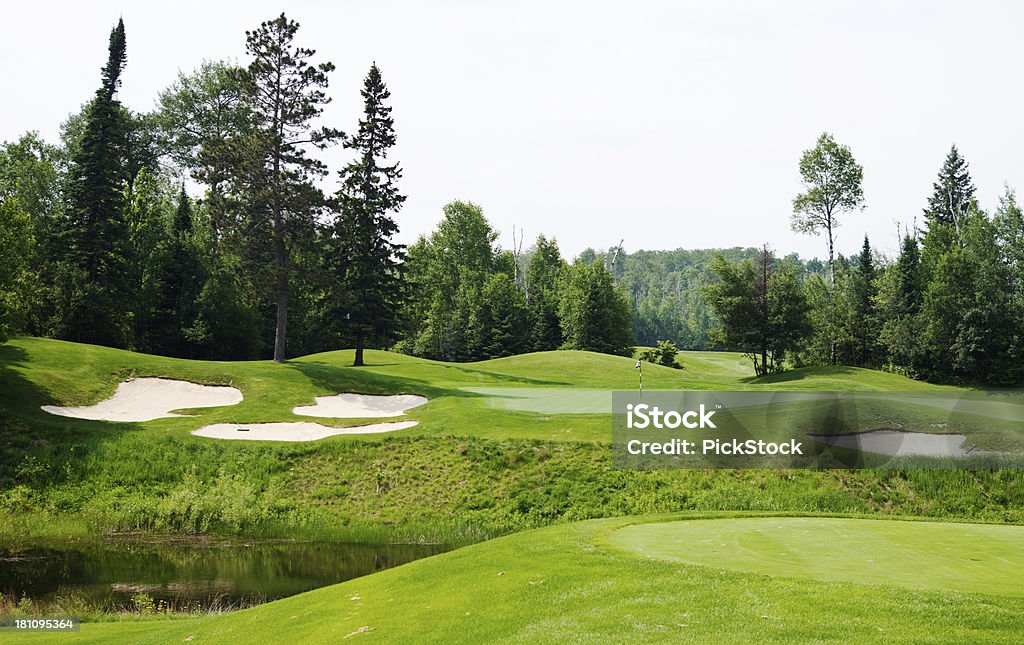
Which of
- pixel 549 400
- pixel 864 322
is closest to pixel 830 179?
pixel 864 322

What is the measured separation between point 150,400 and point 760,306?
151 ft

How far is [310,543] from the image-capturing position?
2033cm

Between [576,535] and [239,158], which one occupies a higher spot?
[239,158]

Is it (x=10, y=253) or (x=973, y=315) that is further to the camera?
(x=973, y=315)

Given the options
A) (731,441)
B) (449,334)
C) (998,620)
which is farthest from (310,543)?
(449,334)

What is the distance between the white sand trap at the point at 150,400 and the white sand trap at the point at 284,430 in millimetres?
2893

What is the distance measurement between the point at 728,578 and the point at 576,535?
5301 millimetres

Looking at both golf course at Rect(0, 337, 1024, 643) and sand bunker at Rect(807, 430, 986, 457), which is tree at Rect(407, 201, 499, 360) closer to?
golf course at Rect(0, 337, 1024, 643)

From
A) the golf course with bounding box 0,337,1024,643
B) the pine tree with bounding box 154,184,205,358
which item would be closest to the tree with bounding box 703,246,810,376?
the golf course with bounding box 0,337,1024,643

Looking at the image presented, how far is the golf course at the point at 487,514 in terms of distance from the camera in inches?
315

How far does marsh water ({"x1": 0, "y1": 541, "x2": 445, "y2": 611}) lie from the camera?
1523 cm

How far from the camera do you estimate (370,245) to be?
5072cm

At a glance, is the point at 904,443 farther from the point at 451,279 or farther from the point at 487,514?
the point at 451,279

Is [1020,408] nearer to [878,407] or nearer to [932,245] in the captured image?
[878,407]
